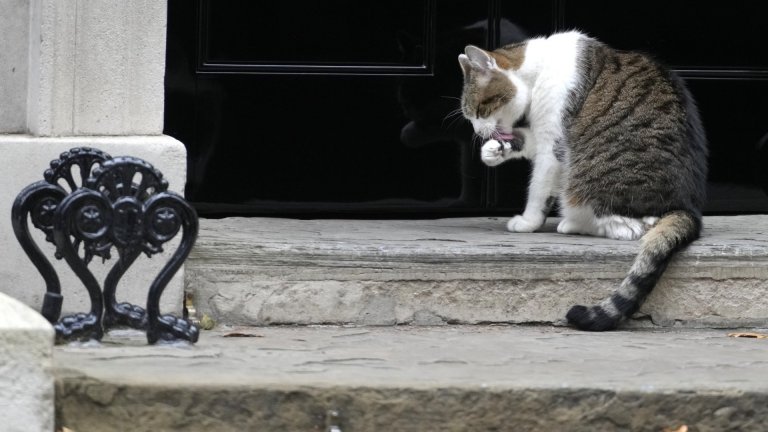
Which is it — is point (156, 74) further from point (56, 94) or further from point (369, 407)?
point (369, 407)

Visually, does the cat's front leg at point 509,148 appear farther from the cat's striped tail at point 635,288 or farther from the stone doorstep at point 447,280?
the cat's striped tail at point 635,288

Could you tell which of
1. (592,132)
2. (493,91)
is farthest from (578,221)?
(493,91)

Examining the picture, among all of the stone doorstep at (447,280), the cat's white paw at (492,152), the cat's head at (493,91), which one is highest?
the cat's head at (493,91)

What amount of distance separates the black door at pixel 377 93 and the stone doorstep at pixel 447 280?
81 cm

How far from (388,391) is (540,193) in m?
1.90

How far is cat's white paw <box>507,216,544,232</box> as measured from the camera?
4934 millimetres

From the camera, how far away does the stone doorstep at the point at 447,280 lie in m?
4.20

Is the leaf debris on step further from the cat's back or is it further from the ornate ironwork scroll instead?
the ornate ironwork scroll

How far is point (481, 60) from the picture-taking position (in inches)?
196

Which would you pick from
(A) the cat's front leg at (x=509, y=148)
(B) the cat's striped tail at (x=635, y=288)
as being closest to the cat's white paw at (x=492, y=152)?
(A) the cat's front leg at (x=509, y=148)

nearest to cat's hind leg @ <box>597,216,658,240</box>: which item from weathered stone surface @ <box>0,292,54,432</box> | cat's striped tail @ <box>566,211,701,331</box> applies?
cat's striped tail @ <box>566,211,701,331</box>

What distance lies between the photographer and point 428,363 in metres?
3.51

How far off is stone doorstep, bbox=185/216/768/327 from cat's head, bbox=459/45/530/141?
70 cm

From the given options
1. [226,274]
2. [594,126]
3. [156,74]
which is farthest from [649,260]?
[156,74]
